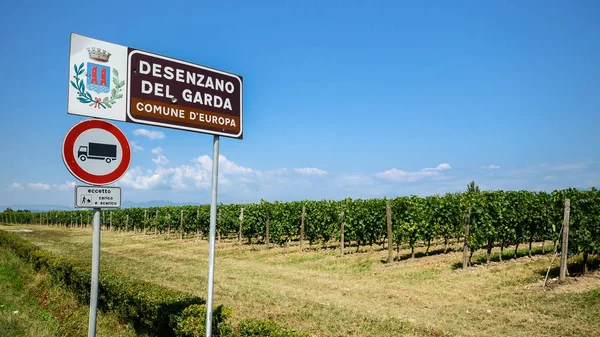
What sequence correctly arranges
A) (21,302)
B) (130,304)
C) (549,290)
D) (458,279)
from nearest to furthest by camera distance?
(130,304) < (21,302) < (549,290) < (458,279)

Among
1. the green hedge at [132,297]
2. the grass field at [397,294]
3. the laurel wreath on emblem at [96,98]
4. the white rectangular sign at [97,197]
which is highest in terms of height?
the laurel wreath on emblem at [96,98]

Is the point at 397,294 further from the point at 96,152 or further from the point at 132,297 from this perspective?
the point at 96,152

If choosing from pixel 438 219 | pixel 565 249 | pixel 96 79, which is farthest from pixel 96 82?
pixel 438 219

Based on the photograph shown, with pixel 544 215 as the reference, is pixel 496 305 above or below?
below

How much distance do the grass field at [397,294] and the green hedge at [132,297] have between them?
2522 mm

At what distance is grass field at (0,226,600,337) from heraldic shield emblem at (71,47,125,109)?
603cm

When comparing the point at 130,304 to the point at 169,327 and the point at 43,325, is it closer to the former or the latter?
the point at 169,327

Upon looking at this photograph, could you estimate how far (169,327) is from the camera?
6.27 m

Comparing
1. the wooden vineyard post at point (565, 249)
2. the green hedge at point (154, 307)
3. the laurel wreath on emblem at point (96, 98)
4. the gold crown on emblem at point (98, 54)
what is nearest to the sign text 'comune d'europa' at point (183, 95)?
the laurel wreath on emblem at point (96, 98)

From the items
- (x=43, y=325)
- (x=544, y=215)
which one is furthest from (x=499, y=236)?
(x=43, y=325)

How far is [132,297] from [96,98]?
14.8 feet

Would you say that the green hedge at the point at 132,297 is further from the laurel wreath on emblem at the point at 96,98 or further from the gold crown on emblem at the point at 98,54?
the gold crown on emblem at the point at 98,54

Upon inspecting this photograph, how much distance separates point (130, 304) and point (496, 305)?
9.40 meters

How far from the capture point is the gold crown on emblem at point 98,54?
4.25 meters
